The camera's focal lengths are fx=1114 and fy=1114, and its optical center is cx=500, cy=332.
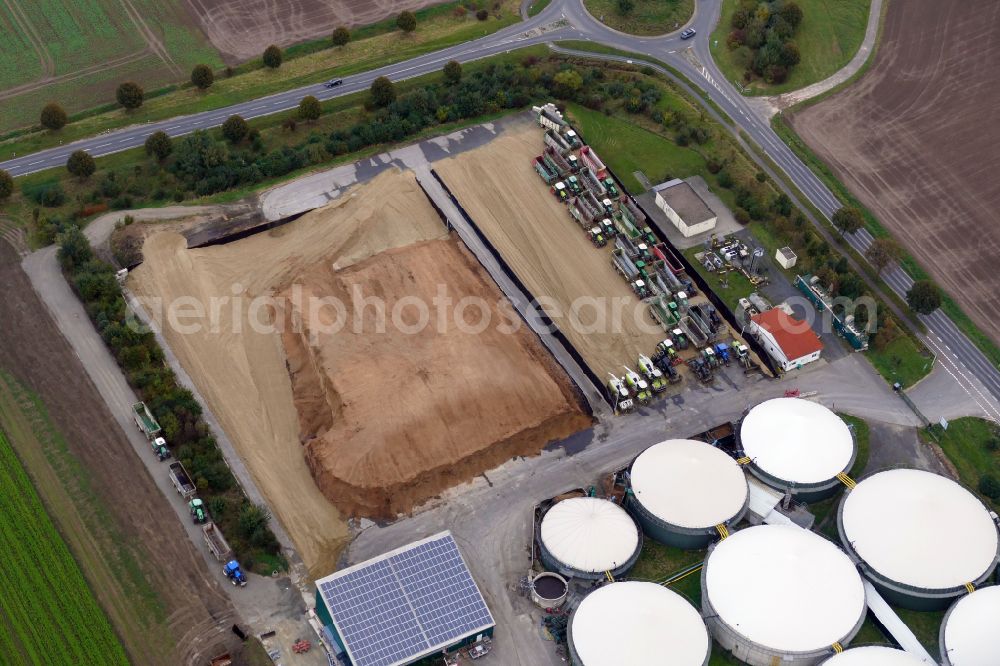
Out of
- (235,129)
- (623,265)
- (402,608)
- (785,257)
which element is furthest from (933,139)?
(402,608)

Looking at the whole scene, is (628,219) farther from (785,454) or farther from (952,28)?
(952,28)

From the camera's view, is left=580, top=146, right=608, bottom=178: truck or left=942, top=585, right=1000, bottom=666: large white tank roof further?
left=580, top=146, right=608, bottom=178: truck

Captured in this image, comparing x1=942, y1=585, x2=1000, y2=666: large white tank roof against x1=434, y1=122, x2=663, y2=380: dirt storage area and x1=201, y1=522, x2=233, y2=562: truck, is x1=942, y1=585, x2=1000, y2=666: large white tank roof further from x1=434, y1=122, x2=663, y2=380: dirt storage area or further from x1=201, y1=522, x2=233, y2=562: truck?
x1=201, y1=522, x2=233, y2=562: truck

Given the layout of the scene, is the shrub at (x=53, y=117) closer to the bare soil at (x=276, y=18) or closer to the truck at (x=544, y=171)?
the bare soil at (x=276, y=18)

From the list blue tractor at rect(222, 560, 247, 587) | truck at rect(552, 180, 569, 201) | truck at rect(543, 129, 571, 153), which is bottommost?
blue tractor at rect(222, 560, 247, 587)

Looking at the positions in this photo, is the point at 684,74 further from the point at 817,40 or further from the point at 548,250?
the point at 548,250

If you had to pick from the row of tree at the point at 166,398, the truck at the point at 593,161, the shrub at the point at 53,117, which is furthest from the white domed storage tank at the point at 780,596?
the shrub at the point at 53,117

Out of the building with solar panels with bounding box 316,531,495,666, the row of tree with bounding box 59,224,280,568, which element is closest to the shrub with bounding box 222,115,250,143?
A: the row of tree with bounding box 59,224,280,568

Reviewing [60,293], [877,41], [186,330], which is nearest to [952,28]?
[877,41]
